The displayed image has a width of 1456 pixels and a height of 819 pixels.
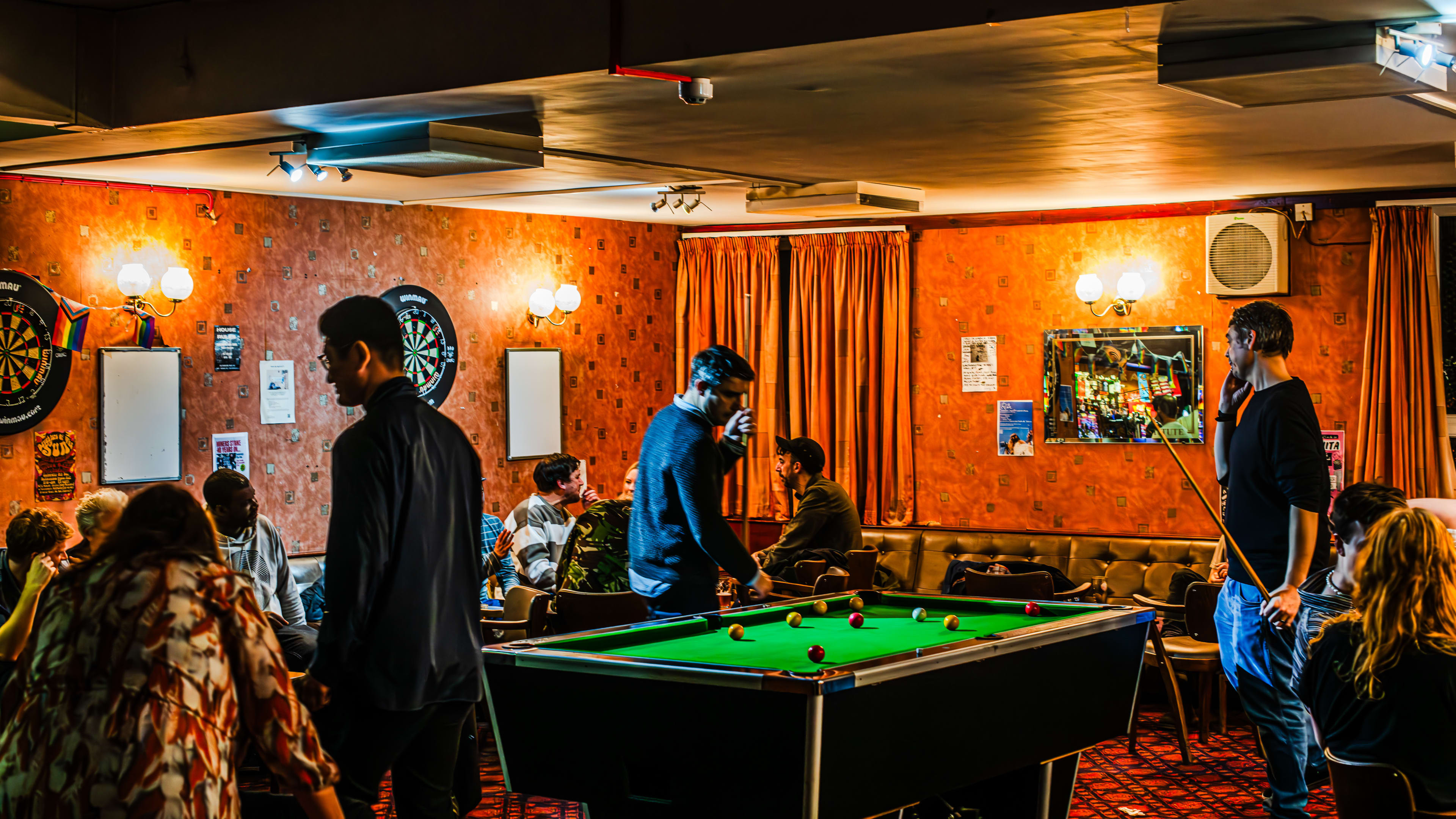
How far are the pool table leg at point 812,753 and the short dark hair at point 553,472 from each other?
4273mm

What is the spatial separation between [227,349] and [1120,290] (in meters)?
5.34

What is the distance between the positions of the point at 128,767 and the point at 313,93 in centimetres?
314

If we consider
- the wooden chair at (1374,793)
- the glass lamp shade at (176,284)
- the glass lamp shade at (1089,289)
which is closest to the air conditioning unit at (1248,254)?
the glass lamp shade at (1089,289)

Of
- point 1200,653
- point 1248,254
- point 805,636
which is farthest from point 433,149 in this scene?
point 1248,254

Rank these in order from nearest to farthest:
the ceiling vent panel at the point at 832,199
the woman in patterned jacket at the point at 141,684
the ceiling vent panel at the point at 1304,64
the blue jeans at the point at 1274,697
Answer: the woman in patterned jacket at the point at 141,684 → the ceiling vent panel at the point at 1304,64 → the blue jeans at the point at 1274,697 → the ceiling vent panel at the point at 832,199

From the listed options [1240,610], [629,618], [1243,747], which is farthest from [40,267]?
[1243,747]

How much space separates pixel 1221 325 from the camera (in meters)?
8.52

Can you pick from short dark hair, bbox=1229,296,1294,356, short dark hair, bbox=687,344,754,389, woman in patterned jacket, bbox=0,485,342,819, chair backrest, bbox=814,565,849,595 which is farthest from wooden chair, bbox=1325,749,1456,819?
chair backrest, bbox=814,565,849,595

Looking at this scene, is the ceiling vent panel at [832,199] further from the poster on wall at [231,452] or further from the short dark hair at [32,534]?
the short dark hair at [32,534]

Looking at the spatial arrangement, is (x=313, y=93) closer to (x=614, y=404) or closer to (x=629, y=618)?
(x=629, y=618)

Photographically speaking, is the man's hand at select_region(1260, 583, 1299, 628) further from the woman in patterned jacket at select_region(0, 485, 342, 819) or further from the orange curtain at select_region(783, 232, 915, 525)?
the orange curtain at select_region(783, 232, 915, 525)

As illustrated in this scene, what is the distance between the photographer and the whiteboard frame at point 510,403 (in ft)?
29.7

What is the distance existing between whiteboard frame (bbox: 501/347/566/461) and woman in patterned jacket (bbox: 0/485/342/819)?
21.4 ft

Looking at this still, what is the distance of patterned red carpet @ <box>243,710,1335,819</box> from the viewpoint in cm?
532
